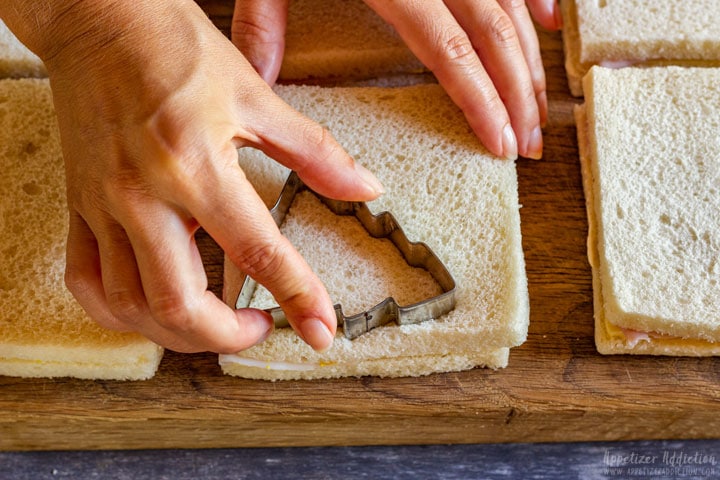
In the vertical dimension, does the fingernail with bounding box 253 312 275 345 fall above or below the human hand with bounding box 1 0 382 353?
below

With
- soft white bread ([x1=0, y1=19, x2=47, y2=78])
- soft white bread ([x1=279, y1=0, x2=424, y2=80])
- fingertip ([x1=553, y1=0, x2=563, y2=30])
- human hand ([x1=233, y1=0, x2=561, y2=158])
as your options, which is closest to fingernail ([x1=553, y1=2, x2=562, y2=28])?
Result: fingertip ([x1=553, y1=0, x2=563, y2=30])

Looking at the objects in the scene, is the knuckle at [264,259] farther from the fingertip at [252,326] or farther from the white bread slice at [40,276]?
the white bread slice at [40,276]

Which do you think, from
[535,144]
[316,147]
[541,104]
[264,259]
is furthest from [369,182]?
[541,104]

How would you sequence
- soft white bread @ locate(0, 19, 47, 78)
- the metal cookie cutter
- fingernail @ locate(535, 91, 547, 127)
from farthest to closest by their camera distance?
1. soft white bread @ locate(0, 19, 47, 78)
2. fingernail @ locate(535, 91, 547, 127)
3. the metal cookie cutter

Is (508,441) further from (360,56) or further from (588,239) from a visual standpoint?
(360,56)

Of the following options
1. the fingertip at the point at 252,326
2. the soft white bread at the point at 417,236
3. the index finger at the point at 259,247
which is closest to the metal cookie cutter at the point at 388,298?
the soft white bread at the point at 417,236

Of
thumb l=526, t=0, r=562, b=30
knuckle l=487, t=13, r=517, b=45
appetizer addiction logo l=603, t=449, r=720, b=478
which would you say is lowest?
appetizer addiction logo l=603, t=449, r=720, b=478

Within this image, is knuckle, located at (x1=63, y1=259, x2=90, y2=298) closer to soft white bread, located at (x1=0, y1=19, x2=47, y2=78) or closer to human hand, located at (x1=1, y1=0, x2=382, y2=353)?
human hand, located at (x1=1, y1=0, x2=382, y2=353)
